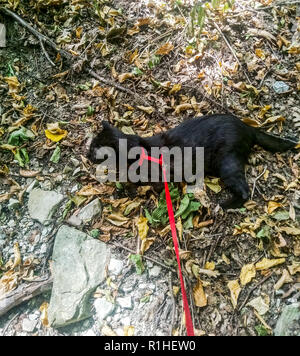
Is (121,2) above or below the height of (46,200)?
above

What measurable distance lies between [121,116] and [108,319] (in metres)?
2.46

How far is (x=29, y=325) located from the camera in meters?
2.71

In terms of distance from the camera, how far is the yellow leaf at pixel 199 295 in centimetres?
258

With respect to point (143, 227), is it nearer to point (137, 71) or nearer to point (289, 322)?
point (289, 322)

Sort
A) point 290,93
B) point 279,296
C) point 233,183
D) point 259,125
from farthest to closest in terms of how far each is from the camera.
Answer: point 290,93 → point 259,125 → point 233,183 → point 279,296

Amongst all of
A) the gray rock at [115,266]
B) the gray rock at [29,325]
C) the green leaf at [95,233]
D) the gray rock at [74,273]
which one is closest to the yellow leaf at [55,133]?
the gray rock at [74,273]

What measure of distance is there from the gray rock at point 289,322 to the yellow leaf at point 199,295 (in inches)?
25.1

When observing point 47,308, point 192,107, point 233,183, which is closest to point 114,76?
point 192,107

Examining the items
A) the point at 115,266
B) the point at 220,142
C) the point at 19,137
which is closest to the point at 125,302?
the point at 115,266

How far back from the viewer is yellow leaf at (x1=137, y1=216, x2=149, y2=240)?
9.77ft

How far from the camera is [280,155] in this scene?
10.8ft

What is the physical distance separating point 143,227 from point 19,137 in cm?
208
